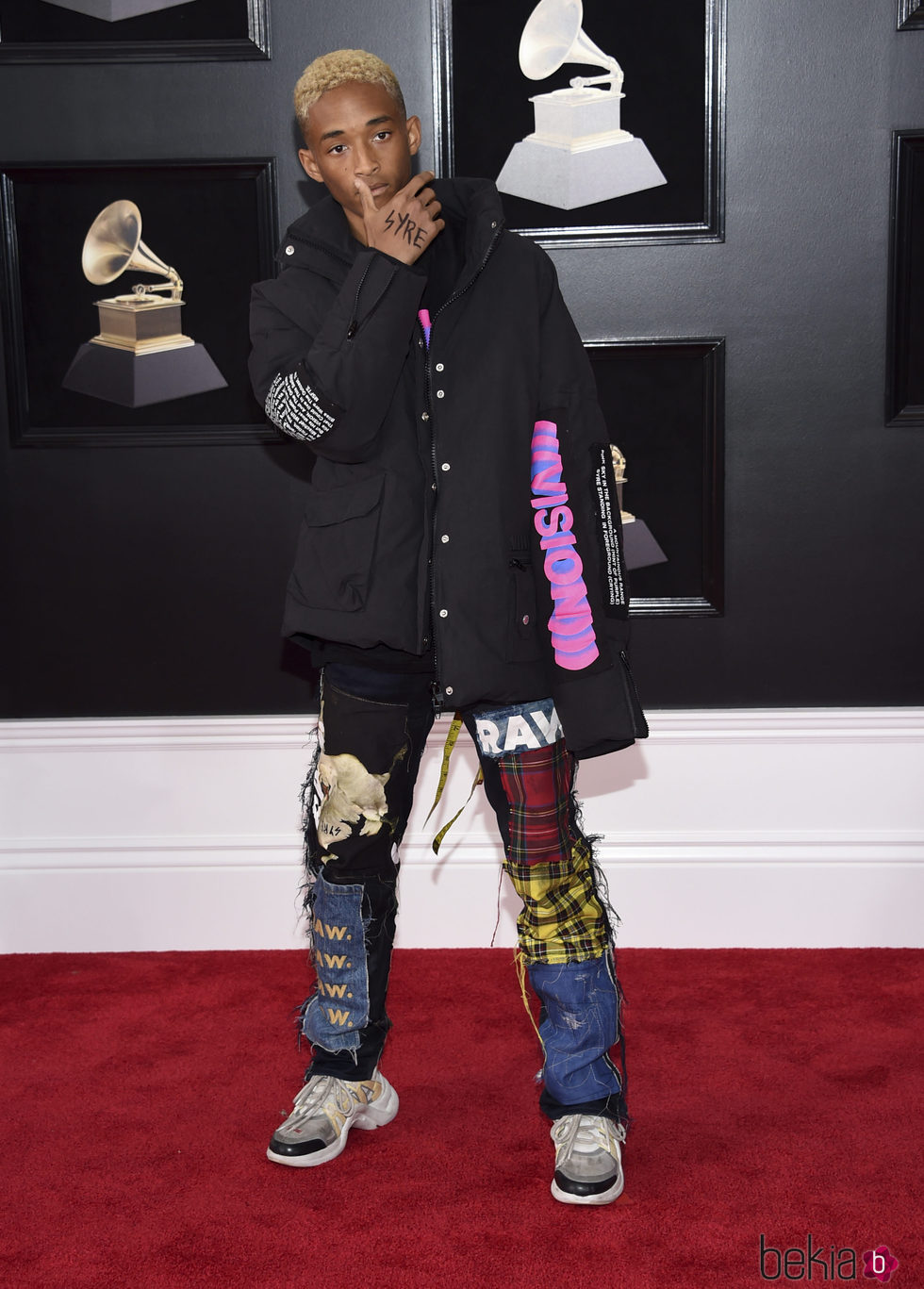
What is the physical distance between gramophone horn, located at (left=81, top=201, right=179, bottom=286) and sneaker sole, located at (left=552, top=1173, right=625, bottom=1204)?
207 cm

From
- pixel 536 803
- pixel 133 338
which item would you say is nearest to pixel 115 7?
pixel 133 338

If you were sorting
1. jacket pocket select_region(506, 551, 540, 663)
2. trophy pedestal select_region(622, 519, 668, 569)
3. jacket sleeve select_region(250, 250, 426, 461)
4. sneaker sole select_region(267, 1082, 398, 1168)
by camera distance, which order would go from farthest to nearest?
trophy pedestal select_region(622, 519, 668, 569)
sneaker sole select_region(267, 1082, 398, 1168)
jacket pocket select_region(506, 551, 540, 663)
jacket sleeve select_region(250, 250, 426, 461)

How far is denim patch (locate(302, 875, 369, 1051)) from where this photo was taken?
210cm

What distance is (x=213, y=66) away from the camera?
270 cm

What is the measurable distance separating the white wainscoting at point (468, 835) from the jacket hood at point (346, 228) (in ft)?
4.22

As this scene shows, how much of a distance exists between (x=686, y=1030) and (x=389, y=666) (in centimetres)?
110

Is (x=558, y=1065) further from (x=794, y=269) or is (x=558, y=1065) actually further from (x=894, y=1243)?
(x=794, y=269)

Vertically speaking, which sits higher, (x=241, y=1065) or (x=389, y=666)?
(x=389, y=666)

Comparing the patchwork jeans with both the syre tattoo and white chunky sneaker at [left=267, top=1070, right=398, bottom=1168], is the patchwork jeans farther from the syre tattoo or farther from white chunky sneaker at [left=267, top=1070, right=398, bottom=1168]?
the syre tattoo

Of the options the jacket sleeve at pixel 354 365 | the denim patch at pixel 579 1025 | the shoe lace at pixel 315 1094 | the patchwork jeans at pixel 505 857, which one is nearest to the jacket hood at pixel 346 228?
the jacket sleeve at pixel 354 365

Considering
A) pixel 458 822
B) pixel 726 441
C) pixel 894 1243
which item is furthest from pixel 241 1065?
pixel 726 441

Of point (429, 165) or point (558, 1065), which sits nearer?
point (558, 1065)

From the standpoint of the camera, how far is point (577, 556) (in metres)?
1.91

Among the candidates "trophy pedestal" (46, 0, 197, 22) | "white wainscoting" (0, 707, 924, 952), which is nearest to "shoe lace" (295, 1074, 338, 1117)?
"white wainscoting" (0, 707, 924, 952)
